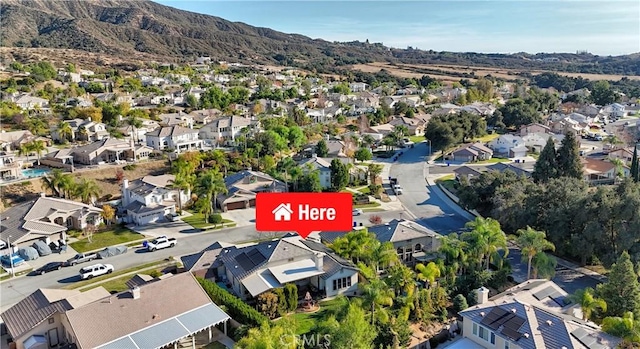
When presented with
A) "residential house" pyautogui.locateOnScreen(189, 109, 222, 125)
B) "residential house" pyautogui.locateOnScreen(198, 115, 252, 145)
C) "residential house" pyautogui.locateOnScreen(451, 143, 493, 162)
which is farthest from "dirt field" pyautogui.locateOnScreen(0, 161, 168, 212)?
"residential house" pyautogui.locateOnScreen(451, 143, 493, 162)

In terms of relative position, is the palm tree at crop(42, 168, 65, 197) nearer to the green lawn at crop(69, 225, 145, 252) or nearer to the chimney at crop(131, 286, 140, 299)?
the green lawn at crop(69, 225, 145, 252)

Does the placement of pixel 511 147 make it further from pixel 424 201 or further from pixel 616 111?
pixel 616 111

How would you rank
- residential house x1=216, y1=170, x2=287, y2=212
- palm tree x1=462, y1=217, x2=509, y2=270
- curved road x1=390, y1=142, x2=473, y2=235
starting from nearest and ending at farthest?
palm tree x1=462, y1=217, x2=509, y2=270 → curved road x1=390, y1=142, x2=473, y2=235 → residential house x1=216, y1=170, x2=287, y2=212

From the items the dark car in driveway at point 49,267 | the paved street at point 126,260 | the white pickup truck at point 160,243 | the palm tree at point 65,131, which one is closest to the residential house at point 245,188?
the paved street at point 126,260

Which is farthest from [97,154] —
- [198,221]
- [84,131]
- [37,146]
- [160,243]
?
[160,243]

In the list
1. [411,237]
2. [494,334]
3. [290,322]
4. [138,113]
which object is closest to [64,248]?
[290,322]

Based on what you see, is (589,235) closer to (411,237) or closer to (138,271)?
(411,237)
